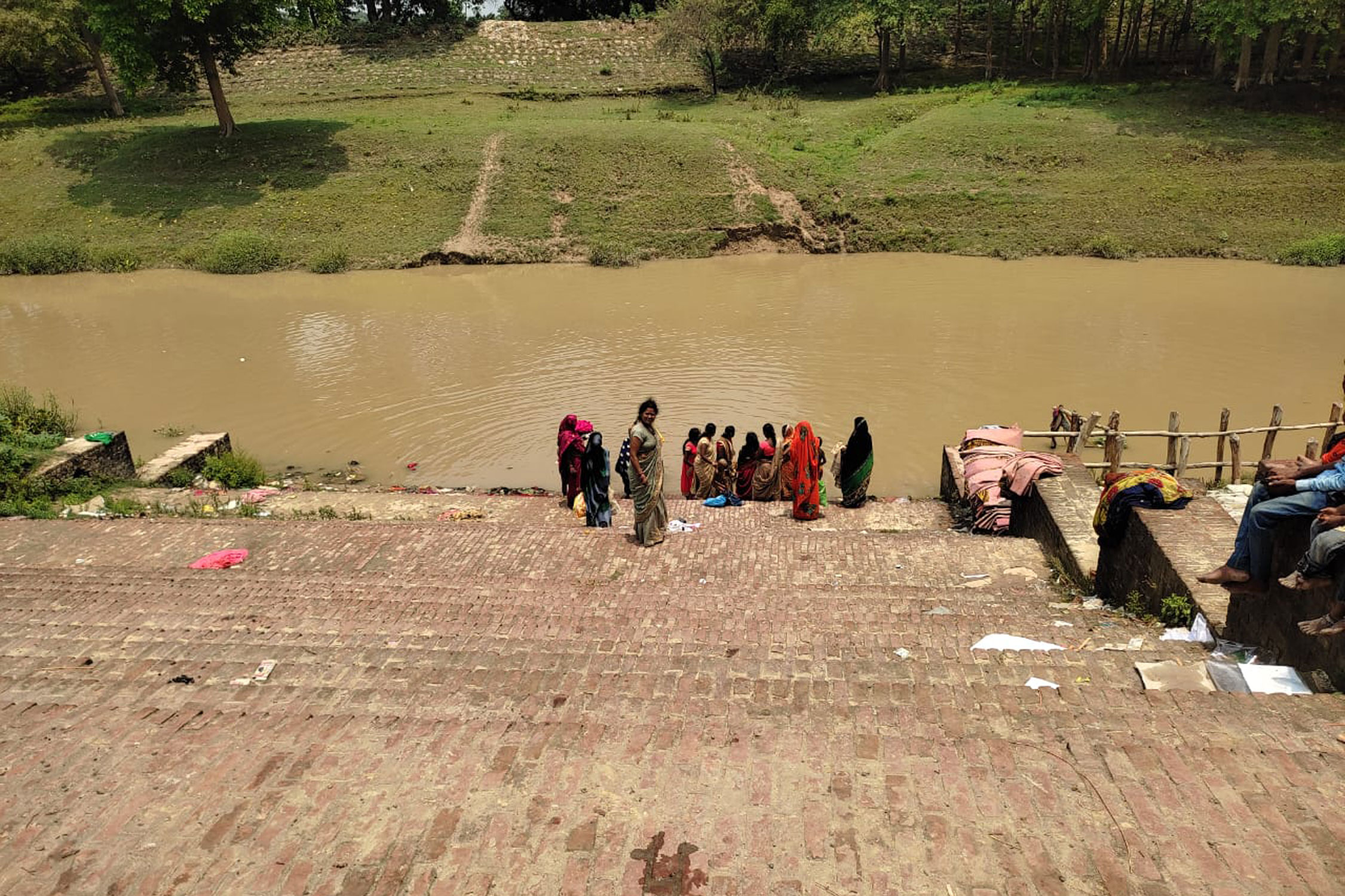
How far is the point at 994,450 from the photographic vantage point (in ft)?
31.8

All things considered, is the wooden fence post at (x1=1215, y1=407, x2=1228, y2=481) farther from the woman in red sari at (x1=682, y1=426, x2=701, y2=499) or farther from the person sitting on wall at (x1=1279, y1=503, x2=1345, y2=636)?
→ the person sitting on wall at (x1=1279, y1=503, x2=1345, y2=636)

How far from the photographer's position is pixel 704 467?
1041 centimetres

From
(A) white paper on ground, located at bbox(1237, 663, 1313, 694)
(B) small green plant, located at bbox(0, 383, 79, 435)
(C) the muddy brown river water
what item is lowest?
(C) the muddy brown river water

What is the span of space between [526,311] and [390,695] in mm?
17112

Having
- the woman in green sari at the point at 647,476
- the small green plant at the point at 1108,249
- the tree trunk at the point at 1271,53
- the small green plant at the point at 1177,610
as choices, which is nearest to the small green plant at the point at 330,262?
the woman in green sari at the point at 647,476

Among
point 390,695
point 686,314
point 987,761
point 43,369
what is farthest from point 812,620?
point 43,369

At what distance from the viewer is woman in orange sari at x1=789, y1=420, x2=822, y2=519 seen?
9.20 meters

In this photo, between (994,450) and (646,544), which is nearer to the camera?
(646,544)

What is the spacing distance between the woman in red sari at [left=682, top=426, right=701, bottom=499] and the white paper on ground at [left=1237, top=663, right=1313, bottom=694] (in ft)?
22.1

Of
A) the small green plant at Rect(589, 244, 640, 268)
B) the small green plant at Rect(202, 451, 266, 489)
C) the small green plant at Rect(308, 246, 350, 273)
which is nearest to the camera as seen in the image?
the small green plant at Rect(202, 451, 266, 489)

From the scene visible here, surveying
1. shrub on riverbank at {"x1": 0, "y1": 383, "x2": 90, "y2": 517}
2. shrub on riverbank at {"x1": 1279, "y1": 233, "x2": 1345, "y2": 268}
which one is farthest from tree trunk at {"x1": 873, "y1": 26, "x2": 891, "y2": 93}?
shrub on riverbank at {"x1": 0, "y1": 383, "x2": 90, "y2": 517}

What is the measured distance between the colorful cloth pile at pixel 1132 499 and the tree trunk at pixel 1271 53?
Result: 31.3 meters

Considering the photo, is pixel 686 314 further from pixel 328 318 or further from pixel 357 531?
pixel 357 531

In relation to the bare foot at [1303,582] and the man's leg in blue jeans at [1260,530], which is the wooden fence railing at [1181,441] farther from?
the bare foot at [1303,582]
